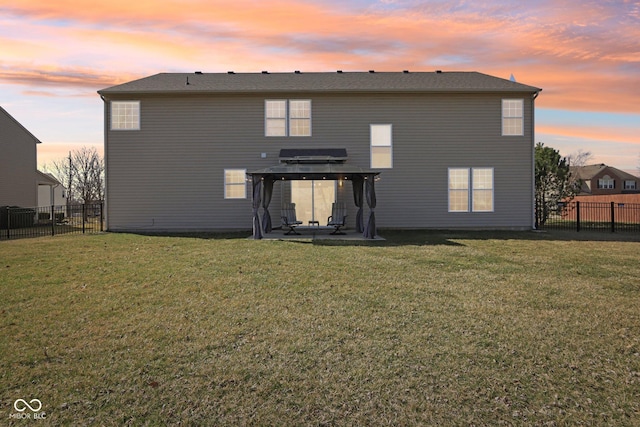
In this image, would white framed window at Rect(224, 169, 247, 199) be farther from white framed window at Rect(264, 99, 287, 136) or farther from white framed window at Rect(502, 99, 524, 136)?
white framed window at Rect(502, 99, 524, 136)

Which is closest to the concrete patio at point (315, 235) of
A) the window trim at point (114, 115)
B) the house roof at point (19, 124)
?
the window trim at point (114, 115)

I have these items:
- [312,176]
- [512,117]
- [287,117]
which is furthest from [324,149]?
[512,117]

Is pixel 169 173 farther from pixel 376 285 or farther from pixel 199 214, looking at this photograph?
pixel 376 285

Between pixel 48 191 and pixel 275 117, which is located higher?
pixel 275 117

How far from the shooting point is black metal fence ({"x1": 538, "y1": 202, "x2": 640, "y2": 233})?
19.0 m

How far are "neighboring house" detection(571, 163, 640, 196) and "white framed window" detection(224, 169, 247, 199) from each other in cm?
5180

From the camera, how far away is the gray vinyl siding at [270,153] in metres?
17.3

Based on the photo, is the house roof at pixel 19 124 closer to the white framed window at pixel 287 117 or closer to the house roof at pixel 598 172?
the white framed window at pixel 287 117

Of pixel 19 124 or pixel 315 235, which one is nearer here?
pixel 315 235

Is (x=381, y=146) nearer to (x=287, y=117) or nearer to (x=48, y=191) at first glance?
(x=287, y=117)

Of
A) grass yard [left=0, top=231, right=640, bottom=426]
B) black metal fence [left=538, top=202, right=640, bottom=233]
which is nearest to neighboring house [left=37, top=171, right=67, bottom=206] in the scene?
grass yard [left=0, top=231, right=640, bottom=426]

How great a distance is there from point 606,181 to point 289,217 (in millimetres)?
55492

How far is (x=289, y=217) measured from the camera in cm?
1573

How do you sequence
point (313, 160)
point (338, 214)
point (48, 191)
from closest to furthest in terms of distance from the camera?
point (338, 214), point (313, 160), point (48, 191)
